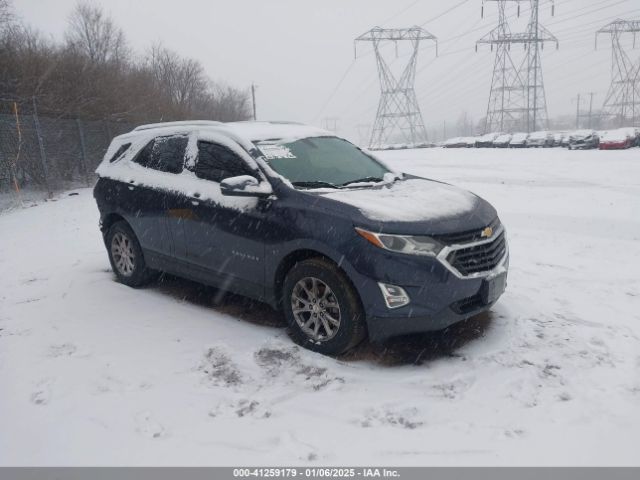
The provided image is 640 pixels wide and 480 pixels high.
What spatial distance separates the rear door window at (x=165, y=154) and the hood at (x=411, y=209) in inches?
69.5

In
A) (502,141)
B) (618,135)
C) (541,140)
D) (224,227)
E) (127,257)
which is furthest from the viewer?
(502,141)

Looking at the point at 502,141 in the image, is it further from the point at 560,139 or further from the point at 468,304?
the point at 468,304

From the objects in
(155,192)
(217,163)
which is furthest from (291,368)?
(155,192)

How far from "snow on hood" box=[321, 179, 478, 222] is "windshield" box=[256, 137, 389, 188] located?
308 mm

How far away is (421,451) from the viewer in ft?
8.94

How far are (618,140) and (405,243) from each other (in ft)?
99.7

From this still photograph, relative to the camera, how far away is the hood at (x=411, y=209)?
3473mm

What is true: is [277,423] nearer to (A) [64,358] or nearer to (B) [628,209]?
(A) [64,358]

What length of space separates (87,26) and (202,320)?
43105 mm

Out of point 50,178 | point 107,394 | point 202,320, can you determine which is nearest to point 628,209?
point 202,320

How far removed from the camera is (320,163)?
176 inches

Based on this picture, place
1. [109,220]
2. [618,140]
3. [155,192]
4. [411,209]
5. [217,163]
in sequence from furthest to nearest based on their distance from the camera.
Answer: [618,140], [109,220], [155,192], [217,163], [411,209]

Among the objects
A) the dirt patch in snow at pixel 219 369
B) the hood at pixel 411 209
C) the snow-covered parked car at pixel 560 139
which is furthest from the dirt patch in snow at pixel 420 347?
the snow-covered parked car at pixel 560 139

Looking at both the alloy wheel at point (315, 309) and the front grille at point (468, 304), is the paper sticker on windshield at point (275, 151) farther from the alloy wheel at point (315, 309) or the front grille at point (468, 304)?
the front grille at point (468, 304)
